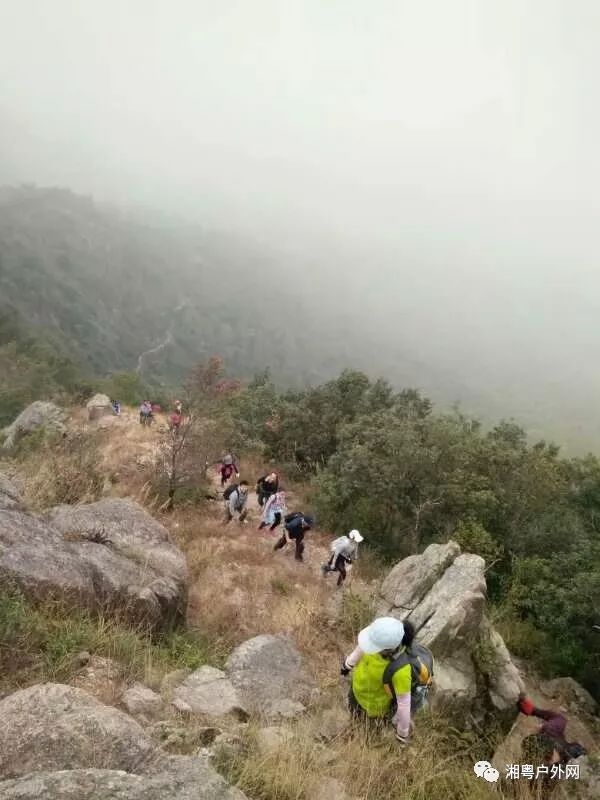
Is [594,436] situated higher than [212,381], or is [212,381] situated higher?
[212,381]

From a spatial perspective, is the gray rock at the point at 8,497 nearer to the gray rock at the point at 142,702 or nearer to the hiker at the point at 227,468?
the gray rock at the point at 142,702

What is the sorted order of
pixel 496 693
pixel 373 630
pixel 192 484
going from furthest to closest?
pixel 192 484, pixel 496 693, pixel 373 630

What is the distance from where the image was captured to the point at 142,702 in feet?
18.4

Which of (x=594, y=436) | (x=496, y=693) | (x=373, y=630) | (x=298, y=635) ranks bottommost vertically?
(x=594, y=436)

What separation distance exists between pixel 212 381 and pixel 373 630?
21.6 metres

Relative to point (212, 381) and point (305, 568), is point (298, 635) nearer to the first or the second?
point (305, 568)

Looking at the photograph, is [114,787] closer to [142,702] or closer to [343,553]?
[142,702]

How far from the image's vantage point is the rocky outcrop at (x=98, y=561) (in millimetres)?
6988

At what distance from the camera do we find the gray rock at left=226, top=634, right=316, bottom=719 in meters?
7.14

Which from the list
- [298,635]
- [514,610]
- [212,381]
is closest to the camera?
[298,635]

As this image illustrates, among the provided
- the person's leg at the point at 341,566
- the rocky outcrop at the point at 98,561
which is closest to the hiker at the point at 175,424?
the rocky outcrop at the point at 98,561

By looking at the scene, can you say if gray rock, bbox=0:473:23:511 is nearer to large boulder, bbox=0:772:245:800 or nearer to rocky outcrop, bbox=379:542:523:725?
large boulder, bbox=0:772:245:800

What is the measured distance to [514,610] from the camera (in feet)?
45.6

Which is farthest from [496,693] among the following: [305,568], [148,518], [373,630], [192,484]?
[192,484]
